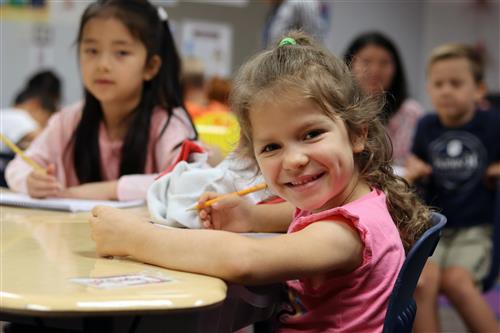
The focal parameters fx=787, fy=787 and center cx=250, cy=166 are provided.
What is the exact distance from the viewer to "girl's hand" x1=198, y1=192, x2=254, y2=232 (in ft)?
4.23

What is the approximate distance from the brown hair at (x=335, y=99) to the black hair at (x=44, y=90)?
299 centimetres

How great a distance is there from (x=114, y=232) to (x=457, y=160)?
5.73 feet

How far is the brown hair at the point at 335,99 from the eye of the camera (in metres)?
1.14

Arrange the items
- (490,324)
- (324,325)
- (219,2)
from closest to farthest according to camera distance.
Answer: (324,325) < (490,324) < (219,2)

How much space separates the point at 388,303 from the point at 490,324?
1328 millimetres

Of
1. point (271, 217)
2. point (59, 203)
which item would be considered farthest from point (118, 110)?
point (271, 217)

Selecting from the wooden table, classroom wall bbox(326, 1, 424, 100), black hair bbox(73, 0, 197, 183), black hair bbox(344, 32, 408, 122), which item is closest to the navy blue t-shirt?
black hair bbox(344, 32, 408, 122)

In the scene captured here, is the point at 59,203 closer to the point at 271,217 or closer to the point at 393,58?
the point at 271,217

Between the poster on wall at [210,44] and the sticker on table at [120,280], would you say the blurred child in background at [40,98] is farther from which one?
the sticker on table at [120,280]

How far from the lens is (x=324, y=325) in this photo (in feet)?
3.67

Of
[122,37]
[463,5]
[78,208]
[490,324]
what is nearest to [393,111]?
[490,324]

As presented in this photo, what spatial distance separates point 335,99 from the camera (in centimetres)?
116

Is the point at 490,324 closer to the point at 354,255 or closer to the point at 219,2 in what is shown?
the point at 354,255

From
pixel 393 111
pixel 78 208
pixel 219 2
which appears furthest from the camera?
pixel 219 2
